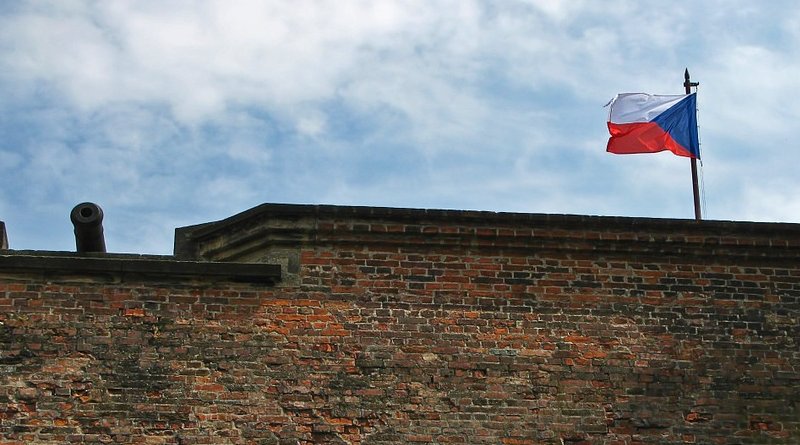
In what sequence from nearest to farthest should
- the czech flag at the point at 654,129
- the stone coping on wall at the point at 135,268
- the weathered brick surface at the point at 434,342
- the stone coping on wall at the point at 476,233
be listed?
the weathered brick surface at the point at 434,342 < the stone coping on wall at the point at 135,268 < the stone coping on wall at the point at 476,233 < the czech flag at the point at 654,129

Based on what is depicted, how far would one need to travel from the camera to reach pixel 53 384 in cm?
941

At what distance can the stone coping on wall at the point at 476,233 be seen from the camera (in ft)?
33.4

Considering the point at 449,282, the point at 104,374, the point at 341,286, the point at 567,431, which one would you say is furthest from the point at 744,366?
the point at 104,374

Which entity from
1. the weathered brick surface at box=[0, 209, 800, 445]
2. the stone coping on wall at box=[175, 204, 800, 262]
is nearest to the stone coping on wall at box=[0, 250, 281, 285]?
the weathered brick surface at box=[0, 209, 800, 445]

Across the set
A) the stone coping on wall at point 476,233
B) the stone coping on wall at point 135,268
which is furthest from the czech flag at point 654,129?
the stone coping on wall at point 135,268

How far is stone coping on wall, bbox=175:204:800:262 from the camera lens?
1019 cm

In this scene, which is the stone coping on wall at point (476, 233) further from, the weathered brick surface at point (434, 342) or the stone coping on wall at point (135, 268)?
the stone coping on wall at point (135, 268)

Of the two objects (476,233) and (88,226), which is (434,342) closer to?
(476,233)

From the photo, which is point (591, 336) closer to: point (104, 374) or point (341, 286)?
point (341, 286)

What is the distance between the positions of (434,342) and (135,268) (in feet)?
8.94

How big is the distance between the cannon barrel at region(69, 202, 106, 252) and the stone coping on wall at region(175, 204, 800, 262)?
762 mm

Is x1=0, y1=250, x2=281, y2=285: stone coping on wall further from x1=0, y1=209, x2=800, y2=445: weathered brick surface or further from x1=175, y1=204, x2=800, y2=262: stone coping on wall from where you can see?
x1=175, y1=204, x2=800, y2=262: stone coping on wall

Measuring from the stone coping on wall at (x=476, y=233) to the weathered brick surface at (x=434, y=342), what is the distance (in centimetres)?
2

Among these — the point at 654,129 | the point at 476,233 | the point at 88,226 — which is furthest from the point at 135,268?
the point at 654,129
